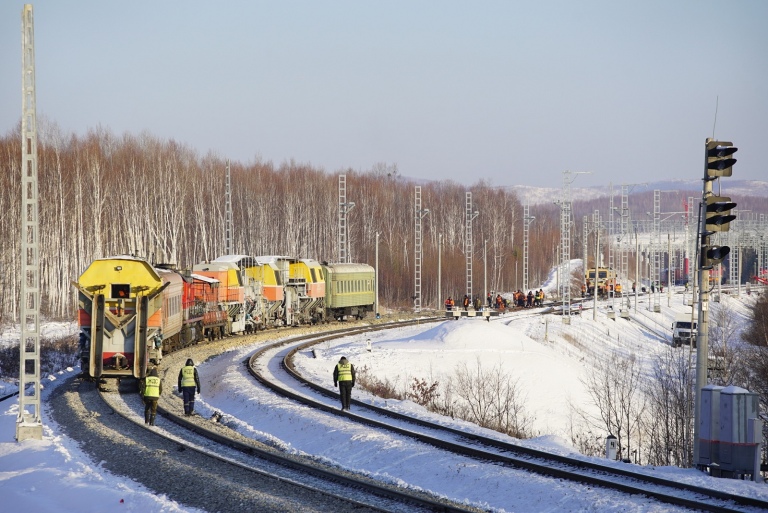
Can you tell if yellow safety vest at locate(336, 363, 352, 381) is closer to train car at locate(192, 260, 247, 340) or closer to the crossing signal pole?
the crossing signal pole

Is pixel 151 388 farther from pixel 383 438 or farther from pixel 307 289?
pixel 307 289

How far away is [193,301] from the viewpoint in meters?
34.4

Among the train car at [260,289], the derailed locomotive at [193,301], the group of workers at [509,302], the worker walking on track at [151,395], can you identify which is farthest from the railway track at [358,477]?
the group of workers at [509,302]

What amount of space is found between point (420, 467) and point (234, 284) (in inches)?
1047

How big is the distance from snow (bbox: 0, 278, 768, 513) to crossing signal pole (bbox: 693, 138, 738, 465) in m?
1.60

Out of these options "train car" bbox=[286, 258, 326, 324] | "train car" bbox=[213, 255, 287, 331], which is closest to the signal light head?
"train car" bbox=[213, 255, 287, 331]

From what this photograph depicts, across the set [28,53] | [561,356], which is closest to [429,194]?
[561,356]

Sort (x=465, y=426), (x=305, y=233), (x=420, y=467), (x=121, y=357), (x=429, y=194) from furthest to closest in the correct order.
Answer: (x=429, y=194), (x=305, y=233), (x=121, y=357), (x=465, y=426), (x=420, y=467)

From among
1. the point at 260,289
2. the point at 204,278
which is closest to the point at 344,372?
the point at 204,278

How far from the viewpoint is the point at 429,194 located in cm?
11406

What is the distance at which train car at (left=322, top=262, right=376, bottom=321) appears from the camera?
5300cm

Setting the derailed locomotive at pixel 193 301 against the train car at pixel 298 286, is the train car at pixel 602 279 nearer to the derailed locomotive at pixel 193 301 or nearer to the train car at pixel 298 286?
the derailed locomotive at pixel 193 301

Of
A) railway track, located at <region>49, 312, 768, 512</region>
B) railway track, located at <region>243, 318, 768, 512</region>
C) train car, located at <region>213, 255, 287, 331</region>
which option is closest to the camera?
railway track, located at <region>243, 318, 768, 512</region>

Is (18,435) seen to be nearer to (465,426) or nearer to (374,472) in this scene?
(374,472)
